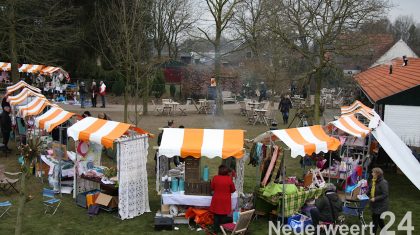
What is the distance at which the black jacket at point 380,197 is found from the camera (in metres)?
8.29

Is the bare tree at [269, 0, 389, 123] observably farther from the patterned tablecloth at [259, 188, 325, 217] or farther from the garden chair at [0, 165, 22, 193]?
the garden chair at [0, 165, 22, 193]

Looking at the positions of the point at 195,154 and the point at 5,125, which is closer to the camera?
the point at 195,154

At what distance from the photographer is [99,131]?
9977mm

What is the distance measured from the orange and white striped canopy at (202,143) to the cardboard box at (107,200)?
67.7 inches

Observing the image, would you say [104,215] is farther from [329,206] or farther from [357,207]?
[357,207]

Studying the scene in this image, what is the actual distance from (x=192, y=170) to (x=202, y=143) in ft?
2.33

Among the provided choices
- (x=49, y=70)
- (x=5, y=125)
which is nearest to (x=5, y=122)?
(x=5, y=125)

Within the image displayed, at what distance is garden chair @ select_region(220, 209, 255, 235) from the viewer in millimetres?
8266

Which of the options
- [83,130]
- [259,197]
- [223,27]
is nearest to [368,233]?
[259,197]

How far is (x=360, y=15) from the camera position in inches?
616

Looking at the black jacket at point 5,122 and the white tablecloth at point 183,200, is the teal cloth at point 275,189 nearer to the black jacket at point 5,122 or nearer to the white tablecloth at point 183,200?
the white tablecloth at point 183,200

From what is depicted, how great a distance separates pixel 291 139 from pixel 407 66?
47.4 ft

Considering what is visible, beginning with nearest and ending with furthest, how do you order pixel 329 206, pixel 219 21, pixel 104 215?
pixel 329 206 < pixel 104 215 < pixel 219 21

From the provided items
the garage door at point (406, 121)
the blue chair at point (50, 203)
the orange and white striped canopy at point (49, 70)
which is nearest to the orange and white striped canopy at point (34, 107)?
the blue chair at point (50, 203)
